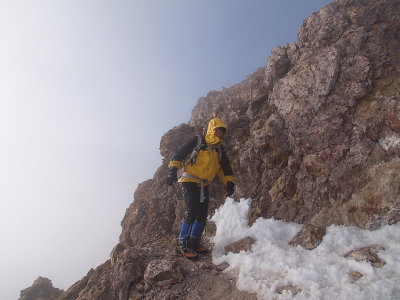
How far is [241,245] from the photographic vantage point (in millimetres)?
8164

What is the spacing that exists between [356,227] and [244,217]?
330 centimetres

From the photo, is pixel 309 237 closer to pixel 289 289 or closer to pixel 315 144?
pixel 289 289

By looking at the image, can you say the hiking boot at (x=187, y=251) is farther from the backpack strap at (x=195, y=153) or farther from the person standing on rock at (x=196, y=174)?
the backpack strap at (x=195, y=153)

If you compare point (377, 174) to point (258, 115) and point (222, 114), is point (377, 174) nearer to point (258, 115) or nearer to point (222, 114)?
A: point (258, 115)

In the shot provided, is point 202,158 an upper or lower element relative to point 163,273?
upper

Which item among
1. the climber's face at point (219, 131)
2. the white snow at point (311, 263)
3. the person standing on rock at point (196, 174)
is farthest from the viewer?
the climber's face at point (219, 131)

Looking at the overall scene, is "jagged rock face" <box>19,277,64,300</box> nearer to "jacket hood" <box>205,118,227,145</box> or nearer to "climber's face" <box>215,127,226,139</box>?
"jacket hood" <box>205,118,227,145</box>

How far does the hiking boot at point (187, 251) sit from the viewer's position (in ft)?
26.7

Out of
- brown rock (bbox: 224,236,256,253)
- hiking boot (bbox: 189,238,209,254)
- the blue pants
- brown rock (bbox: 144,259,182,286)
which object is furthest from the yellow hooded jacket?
brown rock (bbox: 144,259,182,286)

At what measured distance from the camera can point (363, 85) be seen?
348 inches

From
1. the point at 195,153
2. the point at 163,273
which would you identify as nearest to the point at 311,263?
the point at 163,273

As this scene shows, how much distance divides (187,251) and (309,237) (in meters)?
3.37

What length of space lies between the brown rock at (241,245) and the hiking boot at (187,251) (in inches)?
37.9

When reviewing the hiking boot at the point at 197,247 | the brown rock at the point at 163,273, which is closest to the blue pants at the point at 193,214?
the hiking boot at the point at 197,247
